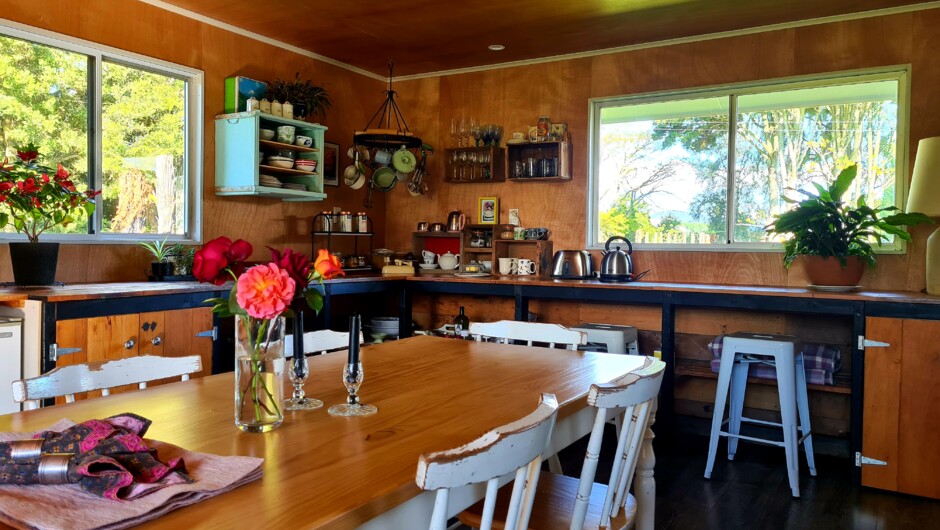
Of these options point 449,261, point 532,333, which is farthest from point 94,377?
point 449,261

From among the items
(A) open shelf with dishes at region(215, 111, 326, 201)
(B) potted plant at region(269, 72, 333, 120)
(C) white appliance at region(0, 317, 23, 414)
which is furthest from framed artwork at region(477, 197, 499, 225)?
(C) white appliance at region(0, 317, 23, 414)

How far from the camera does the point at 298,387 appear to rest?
61.2 inches

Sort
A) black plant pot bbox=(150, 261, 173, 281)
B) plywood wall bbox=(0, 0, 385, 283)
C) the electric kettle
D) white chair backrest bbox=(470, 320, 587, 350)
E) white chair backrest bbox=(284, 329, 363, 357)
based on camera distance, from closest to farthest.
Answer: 1. white chair backrest bbox=(284, 329, 363, 357)
2. white chair backrest bbox=(470, 320, 587, 350)
3. plywood wall bbox=(0, 0, 385, 283)
4. black plant pot bbox=(150, 261, 173, 281)
5. the electric kettle

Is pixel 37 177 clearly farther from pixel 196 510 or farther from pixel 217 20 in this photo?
pixel 196 510

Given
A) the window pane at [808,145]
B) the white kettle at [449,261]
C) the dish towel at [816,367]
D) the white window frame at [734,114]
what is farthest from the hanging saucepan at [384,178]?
the dish towel at [816,367]

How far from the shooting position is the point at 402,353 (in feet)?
7.53

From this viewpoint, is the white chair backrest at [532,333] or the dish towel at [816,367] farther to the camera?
the dish towel at [816,367]

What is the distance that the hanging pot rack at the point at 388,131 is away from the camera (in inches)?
186

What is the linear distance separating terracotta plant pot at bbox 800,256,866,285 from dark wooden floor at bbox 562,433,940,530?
96 cm

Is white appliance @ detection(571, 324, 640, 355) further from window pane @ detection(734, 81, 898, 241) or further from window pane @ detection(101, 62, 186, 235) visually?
window pane @ detection(101, 62, 186, 235)

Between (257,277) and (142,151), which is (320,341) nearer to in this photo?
(257,277)

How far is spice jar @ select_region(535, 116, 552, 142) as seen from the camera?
4.82 metres

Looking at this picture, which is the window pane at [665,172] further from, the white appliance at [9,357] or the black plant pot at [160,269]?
the white appliance at [9,357]

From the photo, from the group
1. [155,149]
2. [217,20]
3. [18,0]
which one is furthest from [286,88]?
[18,0]
